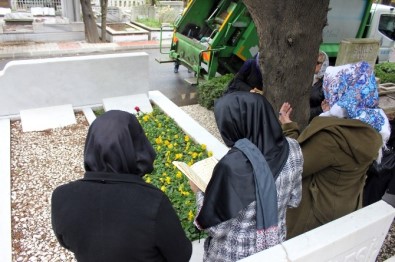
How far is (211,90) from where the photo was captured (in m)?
6.10

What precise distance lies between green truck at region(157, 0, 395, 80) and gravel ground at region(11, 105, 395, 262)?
209cm

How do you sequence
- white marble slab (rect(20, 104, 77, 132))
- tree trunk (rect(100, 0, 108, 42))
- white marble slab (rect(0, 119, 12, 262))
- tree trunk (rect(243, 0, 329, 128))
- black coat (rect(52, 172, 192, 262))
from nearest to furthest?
black coat (rect(52, 172, 192, 262)), white marble slab (rect(0, 119, 12, 262)), tree trunk (rect(243, 0, 329, 128)), white marble slab (rect(20, 104, 77, 132)), tree trunk (rect(100, 0, 108, 42))

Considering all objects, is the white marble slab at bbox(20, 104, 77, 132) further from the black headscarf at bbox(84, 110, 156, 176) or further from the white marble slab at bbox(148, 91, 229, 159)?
the black headscarf at bbox(84, 110, 156, 176)

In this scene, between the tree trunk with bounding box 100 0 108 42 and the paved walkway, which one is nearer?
the paved walkway

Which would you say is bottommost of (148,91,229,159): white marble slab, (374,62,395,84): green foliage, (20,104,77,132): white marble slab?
(20,104,77,132): white marble slab

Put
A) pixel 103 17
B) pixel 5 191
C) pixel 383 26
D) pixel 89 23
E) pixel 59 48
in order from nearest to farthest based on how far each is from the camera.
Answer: pixel 5 191 < pixel 383 26 < pixel 59 48 < pixel 103 17 < pixel 89 23

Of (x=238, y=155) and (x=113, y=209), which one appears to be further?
(x=238, y=155)

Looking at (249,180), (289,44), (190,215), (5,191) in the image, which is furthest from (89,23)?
(249,180)

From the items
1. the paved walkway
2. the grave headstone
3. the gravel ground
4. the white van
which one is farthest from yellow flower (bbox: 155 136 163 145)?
the paved walkway

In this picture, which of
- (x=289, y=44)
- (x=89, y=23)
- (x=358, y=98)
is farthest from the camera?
(x=89, y=23)

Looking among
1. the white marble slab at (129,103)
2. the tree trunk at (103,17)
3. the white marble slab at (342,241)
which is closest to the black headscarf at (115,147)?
the white marble slab at (342,241)

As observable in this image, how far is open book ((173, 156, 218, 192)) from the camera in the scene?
187 cm

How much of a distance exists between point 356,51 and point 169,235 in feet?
16.2

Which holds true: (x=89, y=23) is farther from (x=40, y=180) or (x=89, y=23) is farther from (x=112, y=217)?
(x=112, y=217)
